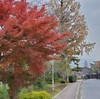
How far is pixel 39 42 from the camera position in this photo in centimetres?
704

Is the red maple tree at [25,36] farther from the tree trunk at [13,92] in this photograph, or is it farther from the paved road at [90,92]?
the paved road at [90,92]

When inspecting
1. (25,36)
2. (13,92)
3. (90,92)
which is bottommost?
(90,92)

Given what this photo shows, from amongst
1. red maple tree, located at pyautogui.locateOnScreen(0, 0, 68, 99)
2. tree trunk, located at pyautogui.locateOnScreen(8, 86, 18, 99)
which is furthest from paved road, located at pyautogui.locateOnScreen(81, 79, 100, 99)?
red maple tree, located at pyautogui.locateOnScreen(0, 0, 68, 99)

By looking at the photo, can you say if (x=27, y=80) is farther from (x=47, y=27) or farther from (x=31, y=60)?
(x=47, y=27)

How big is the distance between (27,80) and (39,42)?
187 centimetres

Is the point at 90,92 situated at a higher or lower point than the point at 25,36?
lower

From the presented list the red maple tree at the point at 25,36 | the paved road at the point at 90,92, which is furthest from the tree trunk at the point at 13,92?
the paved road at the point at 90,92

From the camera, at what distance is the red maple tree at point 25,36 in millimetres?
6656

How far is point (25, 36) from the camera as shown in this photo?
22.3 ft

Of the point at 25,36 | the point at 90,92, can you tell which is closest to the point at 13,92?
the point at 25,36

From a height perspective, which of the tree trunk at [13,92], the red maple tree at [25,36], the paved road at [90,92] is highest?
the red maple tree at [25,36]

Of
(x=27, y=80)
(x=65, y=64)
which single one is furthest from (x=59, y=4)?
(x=27, y=80)

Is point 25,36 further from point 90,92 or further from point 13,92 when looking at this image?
point 90,92

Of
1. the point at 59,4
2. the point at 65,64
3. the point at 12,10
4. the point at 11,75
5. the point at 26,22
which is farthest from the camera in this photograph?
the point at 65,64
